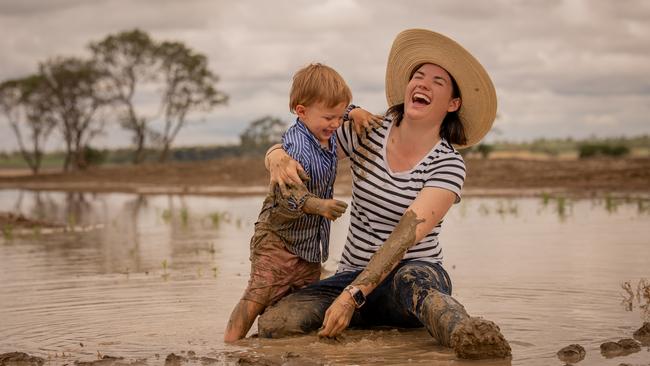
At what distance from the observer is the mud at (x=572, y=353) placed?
441cm

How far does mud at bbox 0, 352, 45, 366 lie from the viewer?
4660 millimetres

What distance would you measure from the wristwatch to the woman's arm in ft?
0.05

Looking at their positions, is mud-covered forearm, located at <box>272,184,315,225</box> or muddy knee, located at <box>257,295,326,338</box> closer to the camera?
mud-covered forearm, located at <box>272,184,315,225</box>

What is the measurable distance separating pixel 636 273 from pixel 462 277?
1.22 m

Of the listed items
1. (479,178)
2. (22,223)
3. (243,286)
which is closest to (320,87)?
(243,286)

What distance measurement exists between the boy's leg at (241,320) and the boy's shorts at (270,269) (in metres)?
0.03

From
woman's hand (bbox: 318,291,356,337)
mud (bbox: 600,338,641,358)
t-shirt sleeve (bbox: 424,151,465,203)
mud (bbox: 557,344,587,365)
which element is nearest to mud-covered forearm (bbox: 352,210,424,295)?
woman's hand (bbox: 318,291,356,337)

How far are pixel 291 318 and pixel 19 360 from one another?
51.1 inches

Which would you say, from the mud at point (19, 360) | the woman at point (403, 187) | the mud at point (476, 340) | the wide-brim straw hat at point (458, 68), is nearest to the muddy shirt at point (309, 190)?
the woman at point (403, 187)

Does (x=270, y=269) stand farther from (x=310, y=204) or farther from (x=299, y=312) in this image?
(x=310, y=204)

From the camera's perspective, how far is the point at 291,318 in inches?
198

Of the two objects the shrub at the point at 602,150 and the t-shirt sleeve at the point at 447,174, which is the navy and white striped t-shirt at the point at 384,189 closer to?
the t-shirt sleeve at the point at 447,174

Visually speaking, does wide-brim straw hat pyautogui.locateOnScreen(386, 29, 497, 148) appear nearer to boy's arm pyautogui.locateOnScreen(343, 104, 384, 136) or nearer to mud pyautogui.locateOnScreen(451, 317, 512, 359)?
boy's arm pyautogui.locateOnScreen(343, 104, 384, 136)

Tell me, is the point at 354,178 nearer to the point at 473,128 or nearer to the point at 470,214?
the point at 473,128
